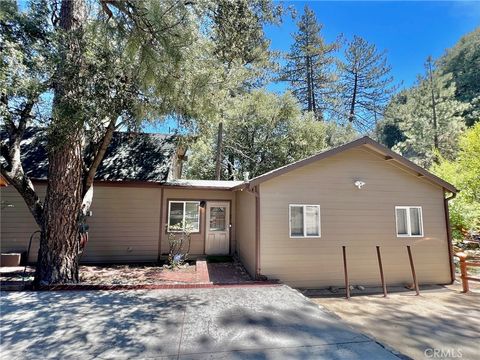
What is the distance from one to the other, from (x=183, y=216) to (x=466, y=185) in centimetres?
1351

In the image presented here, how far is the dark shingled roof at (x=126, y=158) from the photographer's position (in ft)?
30.1

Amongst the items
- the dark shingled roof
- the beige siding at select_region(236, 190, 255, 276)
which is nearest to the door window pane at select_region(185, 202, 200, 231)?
the dark shingled roof

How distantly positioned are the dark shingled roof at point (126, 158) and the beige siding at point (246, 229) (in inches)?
118

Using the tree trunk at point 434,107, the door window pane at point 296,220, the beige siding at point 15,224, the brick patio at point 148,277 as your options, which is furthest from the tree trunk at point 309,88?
the beige siding at point 15,224

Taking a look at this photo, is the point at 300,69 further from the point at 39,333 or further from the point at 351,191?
the point at 39,333

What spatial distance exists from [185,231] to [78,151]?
15.2 ft

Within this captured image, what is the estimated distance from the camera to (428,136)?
2086 centimetres

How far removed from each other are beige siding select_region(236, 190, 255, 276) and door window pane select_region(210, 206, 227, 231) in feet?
2.04

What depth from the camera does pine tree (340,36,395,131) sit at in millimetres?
22141

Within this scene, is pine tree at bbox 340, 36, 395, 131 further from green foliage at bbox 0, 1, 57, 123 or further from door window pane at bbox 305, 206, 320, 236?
green foliage at bbox 0, 1, 57, 123

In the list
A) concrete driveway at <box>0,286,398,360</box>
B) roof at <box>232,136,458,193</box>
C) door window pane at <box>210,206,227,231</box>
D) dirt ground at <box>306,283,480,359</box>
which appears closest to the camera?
concrete driveway at <box>0,286,398,360</box>

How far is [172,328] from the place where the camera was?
154 inches

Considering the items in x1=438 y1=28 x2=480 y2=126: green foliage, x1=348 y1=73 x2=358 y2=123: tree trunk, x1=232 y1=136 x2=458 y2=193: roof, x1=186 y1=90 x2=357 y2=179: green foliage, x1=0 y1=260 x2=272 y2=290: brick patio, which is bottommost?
x1=0 y1=260 x2=272 y2=290: brick patio

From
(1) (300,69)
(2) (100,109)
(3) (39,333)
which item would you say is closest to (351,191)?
(2) (100,109)
